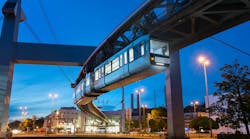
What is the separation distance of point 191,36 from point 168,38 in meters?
1.66

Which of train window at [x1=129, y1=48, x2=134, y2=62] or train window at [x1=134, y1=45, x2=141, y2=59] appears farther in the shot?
train window at [x1=129, y1=48, x2=134, y2=62]

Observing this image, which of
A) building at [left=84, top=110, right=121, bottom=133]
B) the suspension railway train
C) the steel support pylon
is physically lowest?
building at [left=84, top=110, right=121, bottom=133]

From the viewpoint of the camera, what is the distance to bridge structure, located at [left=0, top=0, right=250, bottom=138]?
41.3 feet

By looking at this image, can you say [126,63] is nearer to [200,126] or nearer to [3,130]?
[3,130]

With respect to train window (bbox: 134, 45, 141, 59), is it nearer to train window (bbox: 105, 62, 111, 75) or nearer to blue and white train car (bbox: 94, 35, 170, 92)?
blue and white train car (bbox: 94, 35, 170, 92)

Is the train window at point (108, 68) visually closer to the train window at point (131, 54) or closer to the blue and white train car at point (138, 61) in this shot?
the blue and white train car at point (138, 61)

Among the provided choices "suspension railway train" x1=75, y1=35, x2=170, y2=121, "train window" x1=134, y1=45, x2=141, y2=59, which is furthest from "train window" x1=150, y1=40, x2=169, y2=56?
"train window" x1=134, y1=45, x2=141, y2=59

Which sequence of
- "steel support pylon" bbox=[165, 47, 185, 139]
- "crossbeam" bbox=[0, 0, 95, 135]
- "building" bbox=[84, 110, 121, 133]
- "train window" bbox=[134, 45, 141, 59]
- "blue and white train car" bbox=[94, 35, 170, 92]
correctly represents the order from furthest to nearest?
"building" bbox=[84, 110, 121, 133] → "crossbeam" bbox=[0, 0, 95, 135] → "steel support pylon" bbox=[165, 47, 185, 139] → "train window" bbox=[134, 45, 141, 59] → "blue and white train car" bbox=[94, 35, 170, 92]

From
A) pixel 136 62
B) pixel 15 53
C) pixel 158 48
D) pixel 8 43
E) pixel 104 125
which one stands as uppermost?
pixel 8 43

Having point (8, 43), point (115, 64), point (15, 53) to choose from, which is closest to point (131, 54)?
point (115, 64)

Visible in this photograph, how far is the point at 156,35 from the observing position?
15648 millimetres

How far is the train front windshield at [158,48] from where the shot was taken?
14.3 meters

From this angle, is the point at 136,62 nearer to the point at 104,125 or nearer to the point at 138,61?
the point at 138,61

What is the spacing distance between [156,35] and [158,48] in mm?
1186
